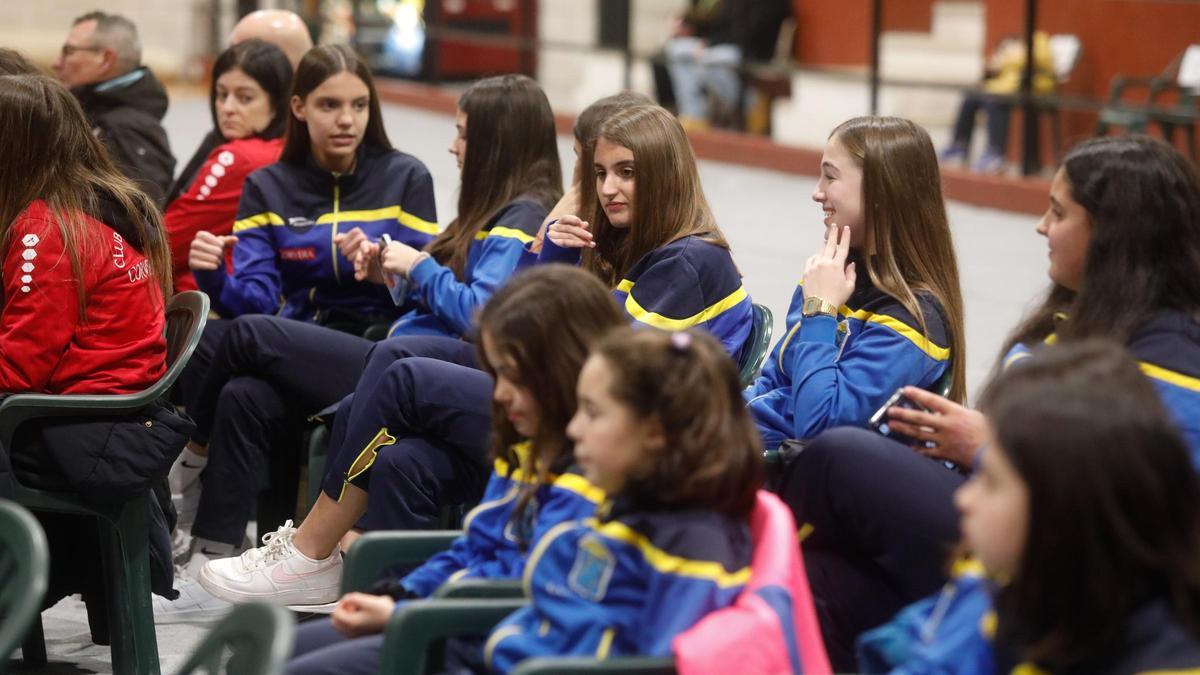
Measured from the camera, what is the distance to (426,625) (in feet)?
7.33

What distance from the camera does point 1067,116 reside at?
8.40m

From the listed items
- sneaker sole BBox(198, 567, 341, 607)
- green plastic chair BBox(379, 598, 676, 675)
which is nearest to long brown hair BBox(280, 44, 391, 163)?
sneaker sole BBox(198, 567, 341, 607)

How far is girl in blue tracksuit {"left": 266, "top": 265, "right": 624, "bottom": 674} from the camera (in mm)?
2355

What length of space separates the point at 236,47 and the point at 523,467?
2.57 meters

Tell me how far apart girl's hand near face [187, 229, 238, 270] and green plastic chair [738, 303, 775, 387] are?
145 centimetres

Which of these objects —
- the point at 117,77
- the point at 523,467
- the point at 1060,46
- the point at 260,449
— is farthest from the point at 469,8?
the point at 523,467

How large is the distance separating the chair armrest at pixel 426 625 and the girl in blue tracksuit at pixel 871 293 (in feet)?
2.69

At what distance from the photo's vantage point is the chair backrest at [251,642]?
6.00ft

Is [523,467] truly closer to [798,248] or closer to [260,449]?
[260,449]

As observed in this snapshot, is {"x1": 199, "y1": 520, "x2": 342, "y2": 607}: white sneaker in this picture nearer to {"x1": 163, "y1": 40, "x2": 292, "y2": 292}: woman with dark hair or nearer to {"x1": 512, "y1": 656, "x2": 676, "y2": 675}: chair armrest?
{"x1": 163, "y1": 40, "x2": 292, "y2": 292}: woman with dark hair

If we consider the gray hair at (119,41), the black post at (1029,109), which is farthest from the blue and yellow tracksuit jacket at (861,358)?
the black post at (1029,109)

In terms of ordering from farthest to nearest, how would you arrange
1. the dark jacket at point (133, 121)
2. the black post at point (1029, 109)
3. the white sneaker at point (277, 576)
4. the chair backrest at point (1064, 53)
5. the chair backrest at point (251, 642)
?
the chair backrest at point (1064, 53) < the black post at point (1029, 109) < the dark jacket at point (133, 121) < the white sneaker at point (277, 576) < the chair backrest at point (251, 642)

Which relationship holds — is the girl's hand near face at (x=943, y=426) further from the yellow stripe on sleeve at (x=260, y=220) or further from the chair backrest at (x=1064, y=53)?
the chair backrest at (x=1064, y=53)

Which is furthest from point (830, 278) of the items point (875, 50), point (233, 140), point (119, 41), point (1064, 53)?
point (875, 50)
